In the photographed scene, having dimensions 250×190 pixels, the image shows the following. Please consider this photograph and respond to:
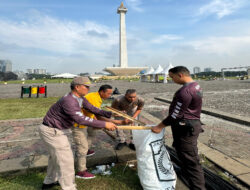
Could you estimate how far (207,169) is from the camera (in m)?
3.00

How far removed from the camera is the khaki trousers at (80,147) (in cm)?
296

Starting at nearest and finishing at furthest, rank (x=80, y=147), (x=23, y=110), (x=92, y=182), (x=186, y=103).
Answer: (x=186, y=103) < (x=92, y=182) < (x=80, y=147) < (x=23, y=110)

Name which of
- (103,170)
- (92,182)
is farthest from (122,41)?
(92,182)

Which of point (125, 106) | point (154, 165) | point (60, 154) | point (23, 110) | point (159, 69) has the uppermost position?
point (159, 69)

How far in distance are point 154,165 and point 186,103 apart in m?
0.97

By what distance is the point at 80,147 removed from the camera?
300 cm

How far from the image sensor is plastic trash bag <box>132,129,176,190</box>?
7.98 ft

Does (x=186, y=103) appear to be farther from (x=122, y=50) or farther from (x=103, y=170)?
(x=122, y=50)

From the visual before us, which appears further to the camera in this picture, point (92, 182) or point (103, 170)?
point (103, 170)

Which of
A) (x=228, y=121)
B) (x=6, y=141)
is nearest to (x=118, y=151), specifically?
(x=6, y=141)

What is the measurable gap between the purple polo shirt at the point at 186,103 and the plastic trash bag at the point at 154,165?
12.7 inches

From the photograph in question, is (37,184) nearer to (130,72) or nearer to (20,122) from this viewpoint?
(20,122)

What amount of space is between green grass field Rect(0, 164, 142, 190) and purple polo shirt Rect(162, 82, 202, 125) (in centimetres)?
120

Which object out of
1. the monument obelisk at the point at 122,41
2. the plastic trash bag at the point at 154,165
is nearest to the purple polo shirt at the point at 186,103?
the plastic trash bag at the point at 154,165
